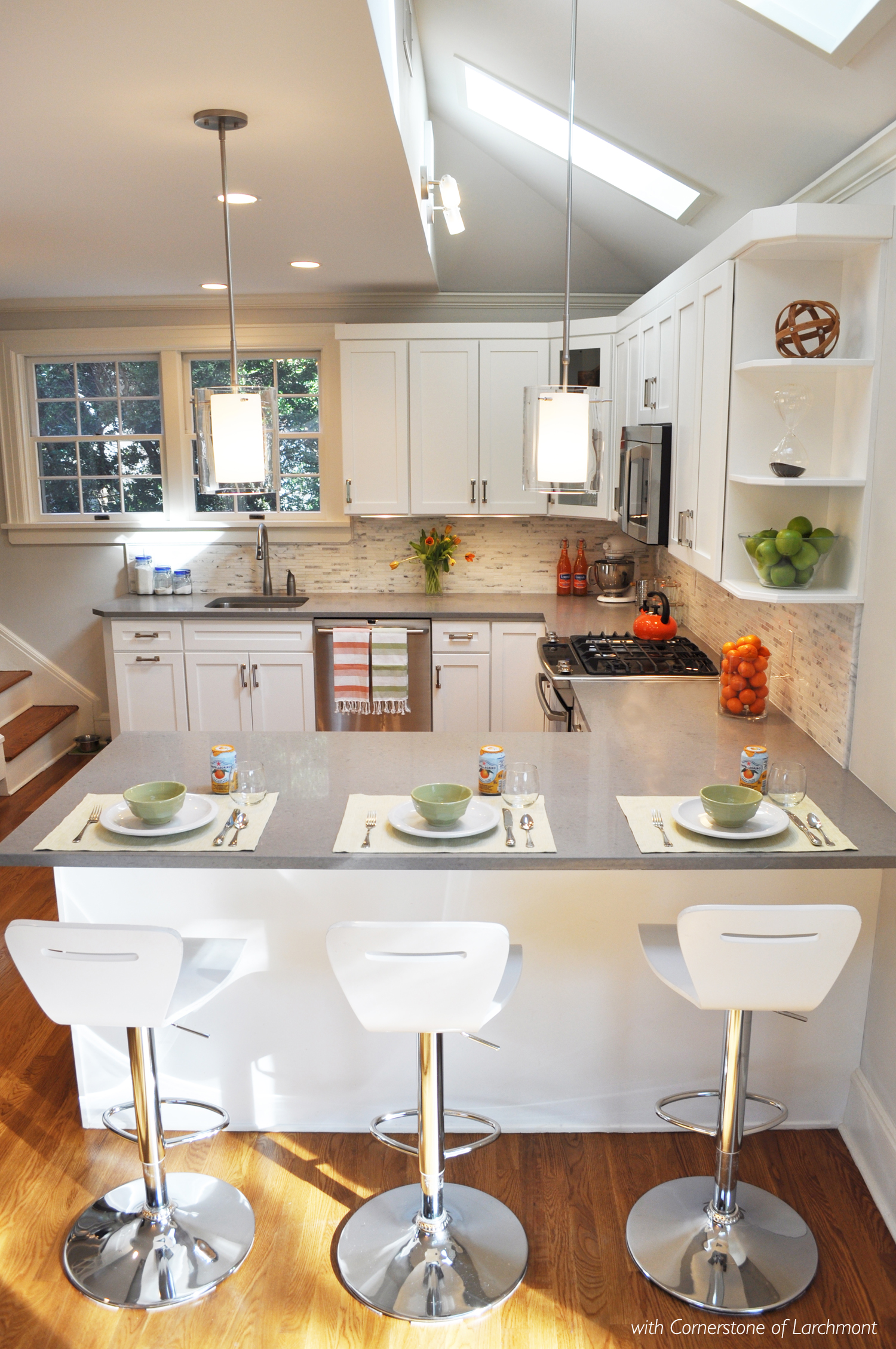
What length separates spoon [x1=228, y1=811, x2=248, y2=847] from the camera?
2.31 m

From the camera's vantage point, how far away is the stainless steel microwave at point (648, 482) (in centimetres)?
371

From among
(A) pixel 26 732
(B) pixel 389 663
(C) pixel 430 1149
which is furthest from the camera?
(A) pixel 26 732

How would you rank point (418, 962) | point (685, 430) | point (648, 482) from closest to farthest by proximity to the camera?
point (418, 962)
point (685, 430)
point (648, 482)

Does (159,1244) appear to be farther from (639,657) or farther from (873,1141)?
(639,657)

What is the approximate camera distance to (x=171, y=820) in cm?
241

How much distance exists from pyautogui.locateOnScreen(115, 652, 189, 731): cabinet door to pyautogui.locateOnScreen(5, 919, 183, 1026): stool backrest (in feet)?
10.5

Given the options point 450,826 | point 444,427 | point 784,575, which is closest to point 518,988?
point 450,826

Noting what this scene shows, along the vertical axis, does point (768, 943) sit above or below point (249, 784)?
below

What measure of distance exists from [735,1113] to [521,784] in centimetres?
85

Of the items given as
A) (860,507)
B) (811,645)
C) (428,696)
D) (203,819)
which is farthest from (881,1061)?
(428,696)

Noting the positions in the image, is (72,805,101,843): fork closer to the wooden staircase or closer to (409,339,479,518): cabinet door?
the wooden staircase

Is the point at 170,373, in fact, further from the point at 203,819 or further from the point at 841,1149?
the point at 841,1149

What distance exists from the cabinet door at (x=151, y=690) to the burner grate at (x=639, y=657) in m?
2.04

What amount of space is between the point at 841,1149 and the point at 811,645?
137cm
